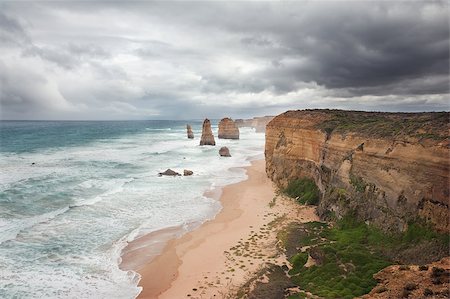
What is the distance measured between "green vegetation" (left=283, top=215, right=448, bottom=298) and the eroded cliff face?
840 mm

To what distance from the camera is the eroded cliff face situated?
711 inches

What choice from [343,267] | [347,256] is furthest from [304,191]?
[343,267]

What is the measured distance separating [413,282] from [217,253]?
11543mm

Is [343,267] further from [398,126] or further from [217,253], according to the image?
[398,126]

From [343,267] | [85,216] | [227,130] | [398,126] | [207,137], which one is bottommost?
[85,216]

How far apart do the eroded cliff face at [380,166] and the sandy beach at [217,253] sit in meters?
4.22

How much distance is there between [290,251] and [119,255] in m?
11.2

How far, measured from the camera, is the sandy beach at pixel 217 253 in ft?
57.6

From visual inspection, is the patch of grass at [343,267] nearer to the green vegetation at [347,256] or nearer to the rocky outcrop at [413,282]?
the green vegetation at [347,256]

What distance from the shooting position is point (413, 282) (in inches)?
527

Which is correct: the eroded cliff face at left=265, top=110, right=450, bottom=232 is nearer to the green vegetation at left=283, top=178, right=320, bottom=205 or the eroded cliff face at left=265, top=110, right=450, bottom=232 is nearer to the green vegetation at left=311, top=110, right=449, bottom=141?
the green vegetation at left=311, top=110, right=449, bottom=141

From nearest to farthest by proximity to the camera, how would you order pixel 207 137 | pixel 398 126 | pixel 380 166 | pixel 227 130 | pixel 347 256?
pixel 347 256 < pixel 380 166 < pixel 398 126 < pixel 207 137 < pixel 227 130

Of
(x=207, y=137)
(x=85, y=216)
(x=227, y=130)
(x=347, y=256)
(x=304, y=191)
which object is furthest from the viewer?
(x=227, y=130)

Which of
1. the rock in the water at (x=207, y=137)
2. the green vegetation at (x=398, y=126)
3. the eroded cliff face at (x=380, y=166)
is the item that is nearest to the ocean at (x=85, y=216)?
the eroded cliff face at (x=380, y=166)
